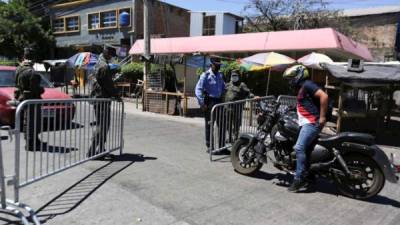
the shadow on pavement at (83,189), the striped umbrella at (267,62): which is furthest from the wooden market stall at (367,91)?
the shadow on pavement at (83,189)

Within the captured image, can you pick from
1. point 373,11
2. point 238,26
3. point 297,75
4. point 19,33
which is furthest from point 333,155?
point 373,11

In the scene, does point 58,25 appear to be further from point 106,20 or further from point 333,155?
point 333,155

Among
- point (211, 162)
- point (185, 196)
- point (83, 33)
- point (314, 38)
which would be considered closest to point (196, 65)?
point (314, 38)

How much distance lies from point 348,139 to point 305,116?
63cm

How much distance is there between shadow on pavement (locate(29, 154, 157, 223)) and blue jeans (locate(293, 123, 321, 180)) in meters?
2.70

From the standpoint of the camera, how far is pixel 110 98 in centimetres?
758

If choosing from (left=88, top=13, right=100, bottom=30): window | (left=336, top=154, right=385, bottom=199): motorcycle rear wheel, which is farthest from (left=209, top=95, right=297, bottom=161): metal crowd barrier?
(left=88, top=13, right=100, bottom=30): window

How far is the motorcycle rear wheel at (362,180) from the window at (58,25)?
34.9 metres

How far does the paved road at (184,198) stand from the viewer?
4.94 m

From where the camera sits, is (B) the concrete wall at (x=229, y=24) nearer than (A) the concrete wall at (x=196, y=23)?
Yes

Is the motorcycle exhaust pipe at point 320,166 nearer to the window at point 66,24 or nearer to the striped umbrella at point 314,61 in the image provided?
the striped umbrella at point 314,61

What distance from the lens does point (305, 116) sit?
19.5 feet

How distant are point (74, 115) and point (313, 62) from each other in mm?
8919

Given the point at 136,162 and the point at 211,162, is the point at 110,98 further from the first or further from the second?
the point at 211,162
